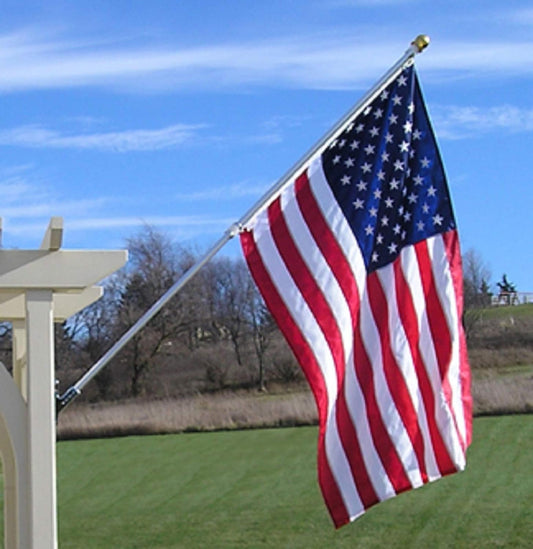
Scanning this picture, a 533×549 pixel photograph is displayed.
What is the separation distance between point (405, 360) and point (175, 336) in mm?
45154

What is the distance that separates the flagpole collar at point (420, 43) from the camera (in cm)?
539

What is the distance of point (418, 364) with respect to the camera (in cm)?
522

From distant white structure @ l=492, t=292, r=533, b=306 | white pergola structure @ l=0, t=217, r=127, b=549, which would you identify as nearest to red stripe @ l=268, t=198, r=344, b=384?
white pergola structure @ l=0, t=217, r=127, b=549

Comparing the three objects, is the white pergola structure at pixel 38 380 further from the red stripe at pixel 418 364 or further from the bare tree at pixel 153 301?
the bare tree at pixel 153 301

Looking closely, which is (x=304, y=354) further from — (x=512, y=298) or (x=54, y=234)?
(x=512, y=298)

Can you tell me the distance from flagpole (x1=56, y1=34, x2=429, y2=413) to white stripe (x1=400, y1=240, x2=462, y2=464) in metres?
0.61

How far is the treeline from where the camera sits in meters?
45.1

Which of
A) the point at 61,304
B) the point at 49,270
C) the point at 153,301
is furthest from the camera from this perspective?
the point at 153,301

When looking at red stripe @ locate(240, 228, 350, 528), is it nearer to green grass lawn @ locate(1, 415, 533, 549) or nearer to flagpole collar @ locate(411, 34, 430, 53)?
flagpole collar @ locate(411, 34, 430, 53)

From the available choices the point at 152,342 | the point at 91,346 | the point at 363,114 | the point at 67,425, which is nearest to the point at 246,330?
the point at 152,342

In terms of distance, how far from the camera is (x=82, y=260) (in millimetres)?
4766

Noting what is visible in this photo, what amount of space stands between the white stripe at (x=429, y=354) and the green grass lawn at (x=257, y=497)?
Result: 12.2m

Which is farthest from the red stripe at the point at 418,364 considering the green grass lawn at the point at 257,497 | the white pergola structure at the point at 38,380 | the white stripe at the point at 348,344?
the green grass lawn at the point at 257,497

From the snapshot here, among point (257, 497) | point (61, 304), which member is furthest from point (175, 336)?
point (61, 304)
